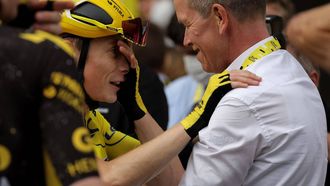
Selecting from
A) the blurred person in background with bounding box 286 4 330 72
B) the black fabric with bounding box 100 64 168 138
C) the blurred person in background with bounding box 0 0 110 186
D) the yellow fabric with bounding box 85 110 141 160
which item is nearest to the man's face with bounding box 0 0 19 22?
the blurred person in background with bounding box 0 0 110 186

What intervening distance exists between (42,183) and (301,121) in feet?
4.69

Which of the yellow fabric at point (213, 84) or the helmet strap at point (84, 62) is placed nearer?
the yellow fabric at point (213, 84)

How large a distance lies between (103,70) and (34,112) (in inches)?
56.5

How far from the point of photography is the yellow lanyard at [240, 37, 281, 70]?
148 inches

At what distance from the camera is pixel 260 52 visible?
12.4 ft

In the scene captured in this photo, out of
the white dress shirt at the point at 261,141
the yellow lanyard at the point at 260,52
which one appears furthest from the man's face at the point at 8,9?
the yellow lanyard at the point at 260,52

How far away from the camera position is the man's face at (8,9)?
2459 mm

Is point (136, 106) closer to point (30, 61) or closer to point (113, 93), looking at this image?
point (113, 93)

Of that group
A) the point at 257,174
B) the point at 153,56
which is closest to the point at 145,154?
the point at 257,174

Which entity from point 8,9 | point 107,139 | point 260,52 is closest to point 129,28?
point 107,139

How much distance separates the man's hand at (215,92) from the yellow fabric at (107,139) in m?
0.47

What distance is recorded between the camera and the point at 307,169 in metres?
3.57

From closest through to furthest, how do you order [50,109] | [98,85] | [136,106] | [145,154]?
[50,109], [145,154], [98,85], [136,106]

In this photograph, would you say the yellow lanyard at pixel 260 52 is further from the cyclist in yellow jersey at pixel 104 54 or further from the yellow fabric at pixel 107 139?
the yellow fabric at pixel 107 139
